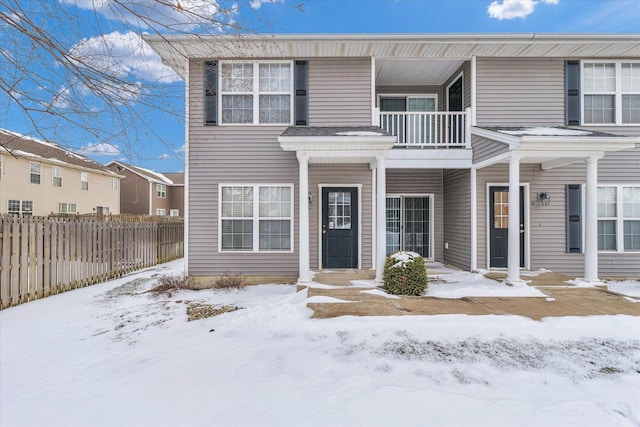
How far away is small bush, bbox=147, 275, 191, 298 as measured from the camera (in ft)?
22.4

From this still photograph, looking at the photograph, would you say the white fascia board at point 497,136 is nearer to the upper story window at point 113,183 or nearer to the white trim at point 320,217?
the white trim at point 320,217

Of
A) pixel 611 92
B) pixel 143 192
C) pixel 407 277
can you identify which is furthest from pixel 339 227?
pixel 143 192

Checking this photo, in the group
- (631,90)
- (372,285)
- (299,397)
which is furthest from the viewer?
(631,90)

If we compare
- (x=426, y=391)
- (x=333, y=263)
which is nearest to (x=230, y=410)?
(x=426, y=391)

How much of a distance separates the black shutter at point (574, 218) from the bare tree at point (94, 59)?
7.99 m

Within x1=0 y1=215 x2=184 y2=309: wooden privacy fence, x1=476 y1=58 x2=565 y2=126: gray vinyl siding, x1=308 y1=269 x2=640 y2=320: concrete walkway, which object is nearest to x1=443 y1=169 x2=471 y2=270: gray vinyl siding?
x1=476 y1=58 x2=565 y2=126: gray vinyl siding

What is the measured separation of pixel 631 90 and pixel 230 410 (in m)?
10.3

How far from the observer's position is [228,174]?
7359 millimetres

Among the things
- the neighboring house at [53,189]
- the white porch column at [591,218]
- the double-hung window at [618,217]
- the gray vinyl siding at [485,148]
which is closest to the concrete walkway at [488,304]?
the white porch column at [591,218]

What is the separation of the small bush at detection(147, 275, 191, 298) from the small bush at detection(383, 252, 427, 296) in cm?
452

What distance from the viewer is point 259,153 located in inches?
290

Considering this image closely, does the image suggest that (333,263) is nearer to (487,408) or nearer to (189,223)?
(189,223)

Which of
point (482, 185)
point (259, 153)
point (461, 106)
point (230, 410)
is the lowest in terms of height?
point (230, 410)

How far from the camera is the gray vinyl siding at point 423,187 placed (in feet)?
29.1
